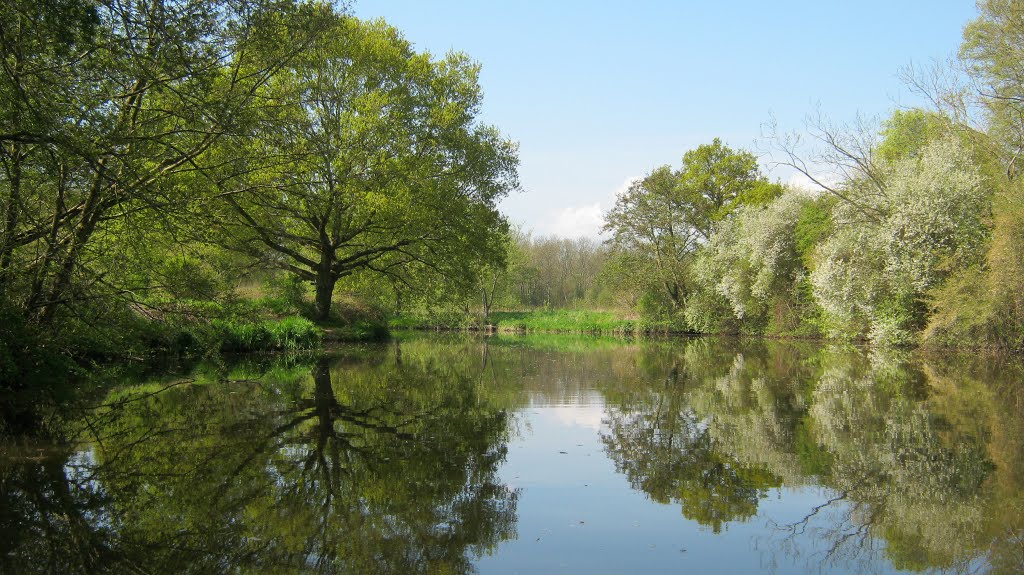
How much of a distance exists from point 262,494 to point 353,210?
17.7 metres

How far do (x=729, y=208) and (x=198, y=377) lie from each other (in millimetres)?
31673

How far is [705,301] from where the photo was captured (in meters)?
37.8

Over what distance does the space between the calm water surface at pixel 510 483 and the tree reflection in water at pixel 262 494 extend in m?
0.03

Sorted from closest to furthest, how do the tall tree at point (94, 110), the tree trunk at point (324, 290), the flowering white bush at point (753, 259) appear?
1. the tall tree at point (94, 110)
2. the tree trunk at point (324, 290)
3. the flowering white bush at point (753, 259)

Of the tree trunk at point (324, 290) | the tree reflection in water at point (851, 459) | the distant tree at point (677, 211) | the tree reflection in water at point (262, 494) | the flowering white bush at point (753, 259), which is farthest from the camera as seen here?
the distant tree at point (677, 211)

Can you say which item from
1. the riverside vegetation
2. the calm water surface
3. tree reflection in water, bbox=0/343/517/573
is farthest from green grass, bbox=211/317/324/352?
tree reflection in water, bbox=0/343/517/573

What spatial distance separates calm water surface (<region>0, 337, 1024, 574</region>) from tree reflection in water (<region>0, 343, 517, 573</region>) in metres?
0.03

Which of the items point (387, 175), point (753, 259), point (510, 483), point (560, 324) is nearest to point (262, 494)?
point (510, 483)

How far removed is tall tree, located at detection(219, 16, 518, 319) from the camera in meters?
21.2

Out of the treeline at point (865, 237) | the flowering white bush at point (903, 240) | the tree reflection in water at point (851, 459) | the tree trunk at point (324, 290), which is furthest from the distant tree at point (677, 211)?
the tree reflection in water at point (851, 459)

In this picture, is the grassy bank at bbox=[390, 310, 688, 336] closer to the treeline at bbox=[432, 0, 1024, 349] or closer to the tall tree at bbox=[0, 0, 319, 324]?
the treeline at bbox=[432, 0, 1024, 349]

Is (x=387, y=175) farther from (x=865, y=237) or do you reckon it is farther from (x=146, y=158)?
(x=865, y=237)

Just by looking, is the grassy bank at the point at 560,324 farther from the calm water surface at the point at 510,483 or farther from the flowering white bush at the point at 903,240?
the calm water surface at the point at 510,483

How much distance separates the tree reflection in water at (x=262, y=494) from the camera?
457 centimetres
